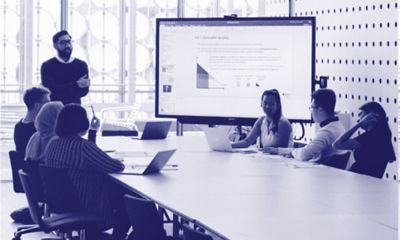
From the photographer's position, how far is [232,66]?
21.2 feet

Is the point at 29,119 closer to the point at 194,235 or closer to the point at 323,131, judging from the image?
the point at 323,131

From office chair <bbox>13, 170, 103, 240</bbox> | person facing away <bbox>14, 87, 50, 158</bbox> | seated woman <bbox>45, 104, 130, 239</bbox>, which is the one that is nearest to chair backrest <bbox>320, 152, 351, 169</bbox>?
seated woman <bbox>45, 104, 130, 239</bbox>

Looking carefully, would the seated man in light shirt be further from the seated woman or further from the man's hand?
the man's hand

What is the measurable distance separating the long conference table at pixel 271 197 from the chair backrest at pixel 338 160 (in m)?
0.20

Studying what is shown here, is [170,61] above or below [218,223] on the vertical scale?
above

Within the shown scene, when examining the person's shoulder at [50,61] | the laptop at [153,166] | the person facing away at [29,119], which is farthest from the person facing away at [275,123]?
the person's shoulder at [50,61]

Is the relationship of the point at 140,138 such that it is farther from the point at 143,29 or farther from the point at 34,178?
the point at 143,29

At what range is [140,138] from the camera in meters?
6.84

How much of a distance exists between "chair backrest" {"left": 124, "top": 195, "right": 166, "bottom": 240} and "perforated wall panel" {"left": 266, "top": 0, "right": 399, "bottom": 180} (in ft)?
7.89

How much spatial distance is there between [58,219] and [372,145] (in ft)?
6.15

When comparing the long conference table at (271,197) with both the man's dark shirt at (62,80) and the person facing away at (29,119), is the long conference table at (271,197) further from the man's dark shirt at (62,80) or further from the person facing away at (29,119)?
the man's dark shirt at (62,80)

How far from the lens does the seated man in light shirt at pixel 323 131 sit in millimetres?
5355

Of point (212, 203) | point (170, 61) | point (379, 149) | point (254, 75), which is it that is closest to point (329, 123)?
point (379, 149)

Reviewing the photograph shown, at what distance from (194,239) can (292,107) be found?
136 inches
